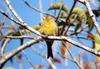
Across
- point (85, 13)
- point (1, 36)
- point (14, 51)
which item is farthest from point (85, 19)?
point (14, 51)

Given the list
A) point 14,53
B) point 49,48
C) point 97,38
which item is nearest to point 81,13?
point 97,38

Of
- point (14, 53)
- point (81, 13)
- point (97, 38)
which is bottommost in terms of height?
point (14, 53)

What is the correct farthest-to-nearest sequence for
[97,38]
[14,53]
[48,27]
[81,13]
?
[14,53] < [48,27] < [81,13] < [97,38]

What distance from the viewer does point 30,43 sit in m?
2.51

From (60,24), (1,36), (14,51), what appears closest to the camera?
(1,36)

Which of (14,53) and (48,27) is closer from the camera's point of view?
(48,27)

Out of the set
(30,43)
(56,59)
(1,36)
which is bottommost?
(56,59)

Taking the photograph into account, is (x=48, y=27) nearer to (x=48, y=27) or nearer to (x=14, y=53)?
(x=48, y=27)

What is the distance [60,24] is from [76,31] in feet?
0.60

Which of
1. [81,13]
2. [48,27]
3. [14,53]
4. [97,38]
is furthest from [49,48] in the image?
[97,38]

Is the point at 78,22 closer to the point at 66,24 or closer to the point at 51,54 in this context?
the point at 66,24

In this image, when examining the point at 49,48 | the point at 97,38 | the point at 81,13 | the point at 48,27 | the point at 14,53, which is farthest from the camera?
the point at 14,53

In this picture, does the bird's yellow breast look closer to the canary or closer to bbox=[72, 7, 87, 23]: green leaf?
the canary

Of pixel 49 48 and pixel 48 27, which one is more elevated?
pixel 48 27
